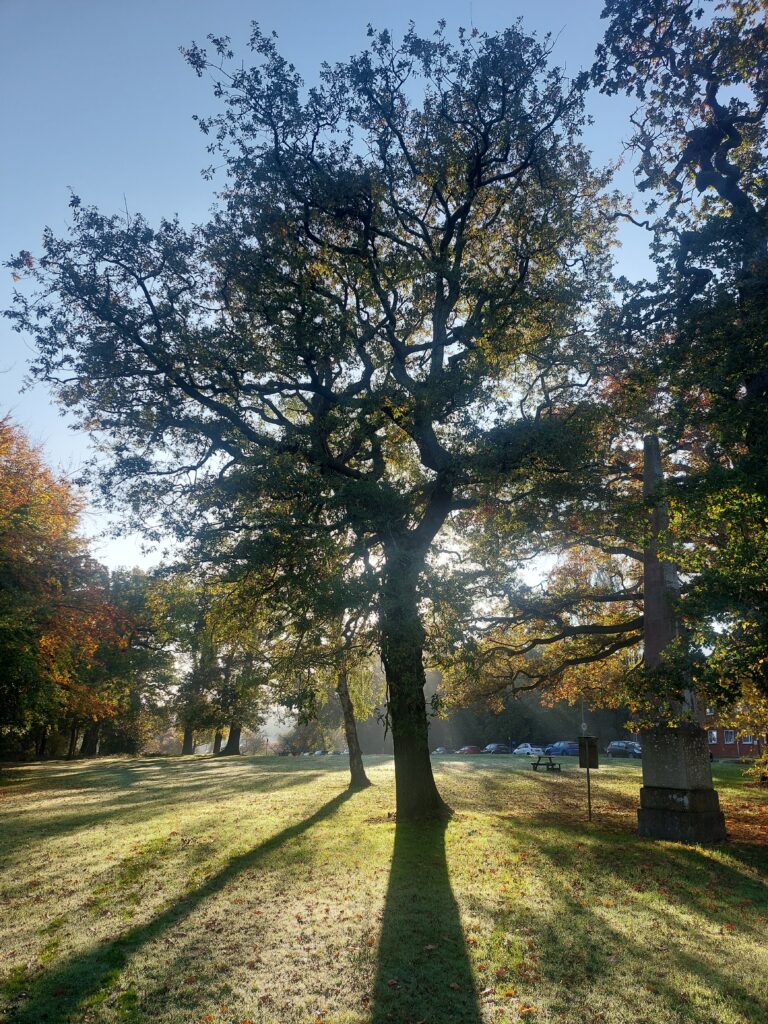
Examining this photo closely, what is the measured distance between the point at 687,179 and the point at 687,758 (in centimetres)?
1185

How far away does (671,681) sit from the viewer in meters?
10.6

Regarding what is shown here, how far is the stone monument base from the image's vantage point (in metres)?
12.4

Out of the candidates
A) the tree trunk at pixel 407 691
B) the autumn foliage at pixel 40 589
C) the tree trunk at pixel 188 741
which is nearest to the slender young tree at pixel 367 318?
the tree trunk at pixel 407 691

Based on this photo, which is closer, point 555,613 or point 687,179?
point 687,179

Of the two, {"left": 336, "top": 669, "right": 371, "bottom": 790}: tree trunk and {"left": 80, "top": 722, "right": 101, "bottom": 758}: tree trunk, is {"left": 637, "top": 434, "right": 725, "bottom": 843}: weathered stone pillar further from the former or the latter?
{"left": 80, "top": 722, "right": 101, "bottom": 758}: tree trunk

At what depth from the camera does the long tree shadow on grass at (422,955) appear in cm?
580

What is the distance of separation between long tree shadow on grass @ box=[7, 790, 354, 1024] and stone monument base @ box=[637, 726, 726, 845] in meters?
8.66

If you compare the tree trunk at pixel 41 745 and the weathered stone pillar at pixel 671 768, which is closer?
the weathered stone pillar at pixel 671 768

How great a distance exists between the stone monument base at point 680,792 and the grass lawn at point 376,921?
0.67 metres

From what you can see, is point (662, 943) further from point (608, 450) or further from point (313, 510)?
point (608, 450)

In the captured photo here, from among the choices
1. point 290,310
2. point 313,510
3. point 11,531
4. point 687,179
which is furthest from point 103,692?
point 687,179

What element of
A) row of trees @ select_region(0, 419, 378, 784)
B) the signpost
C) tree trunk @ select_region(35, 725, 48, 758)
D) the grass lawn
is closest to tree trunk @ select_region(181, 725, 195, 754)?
tree trunk @ select_region(35, 725, 48, 758)

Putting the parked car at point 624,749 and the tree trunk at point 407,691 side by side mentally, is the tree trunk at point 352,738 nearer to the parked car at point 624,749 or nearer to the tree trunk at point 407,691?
the tree trunk at point 407,691

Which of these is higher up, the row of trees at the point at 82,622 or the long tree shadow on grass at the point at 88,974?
the row of trees at the point at 82,622
